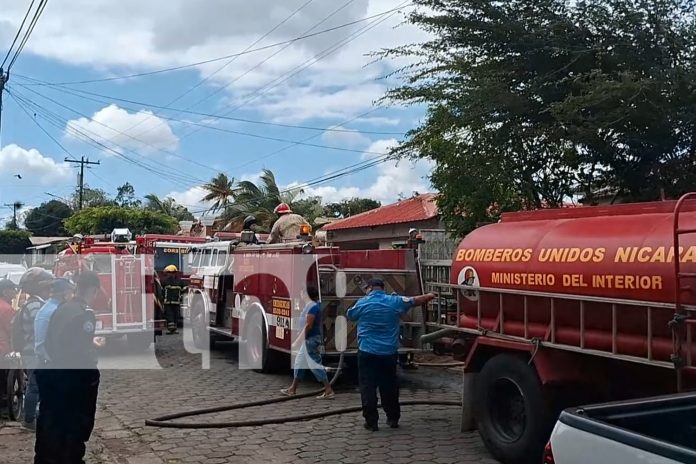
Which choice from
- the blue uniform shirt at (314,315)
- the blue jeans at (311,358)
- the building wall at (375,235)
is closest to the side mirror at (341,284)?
the blue uniform shirt at (314,315)

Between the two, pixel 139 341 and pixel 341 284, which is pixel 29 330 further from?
pixel 139 341

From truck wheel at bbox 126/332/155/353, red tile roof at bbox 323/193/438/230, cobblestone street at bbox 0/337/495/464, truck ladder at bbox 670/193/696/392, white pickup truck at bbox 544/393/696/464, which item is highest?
red tile roof at bbox 323/193/438/230

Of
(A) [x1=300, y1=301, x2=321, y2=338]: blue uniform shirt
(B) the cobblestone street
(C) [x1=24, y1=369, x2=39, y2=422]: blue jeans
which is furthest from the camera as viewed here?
(A) [x1=300, y1=301, x2=321, y2=338]: blue uniform shirt

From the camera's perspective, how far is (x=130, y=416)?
8.98 meters

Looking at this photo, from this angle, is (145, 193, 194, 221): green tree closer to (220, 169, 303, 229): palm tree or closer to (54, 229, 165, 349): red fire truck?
(220, 169, 303, 229): palm tree

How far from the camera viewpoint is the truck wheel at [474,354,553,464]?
611 centimetres

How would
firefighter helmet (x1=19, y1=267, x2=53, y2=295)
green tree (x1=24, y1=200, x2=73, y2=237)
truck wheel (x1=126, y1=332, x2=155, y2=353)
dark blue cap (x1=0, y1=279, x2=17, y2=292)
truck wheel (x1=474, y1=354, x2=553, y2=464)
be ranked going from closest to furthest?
1. truck wheel (x1=474, y1=354, x2=553, y2=464)
2. firefighter helmet (x1=19, y1=267, x2=53, y2=295)
3. dark blue cap (x1=0, y1=279, x2=17, y2=292)
4. truck wheel (x1=126, y1=332, x2=155, y2=353)
5. green tree (x1=24, y1=200, x2=73, y2=237)

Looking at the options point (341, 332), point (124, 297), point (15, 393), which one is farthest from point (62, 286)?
point (124, 297)

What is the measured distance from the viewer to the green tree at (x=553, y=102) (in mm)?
10039

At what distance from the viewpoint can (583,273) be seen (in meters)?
5.86

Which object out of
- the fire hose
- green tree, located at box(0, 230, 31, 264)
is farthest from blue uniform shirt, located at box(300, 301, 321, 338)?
green tree, located at box(0, 230, 31, 264)

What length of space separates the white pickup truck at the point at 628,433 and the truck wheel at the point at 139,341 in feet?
41.1

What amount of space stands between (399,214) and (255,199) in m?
10.7

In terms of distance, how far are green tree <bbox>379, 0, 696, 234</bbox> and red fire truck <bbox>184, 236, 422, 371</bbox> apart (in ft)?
6.84
